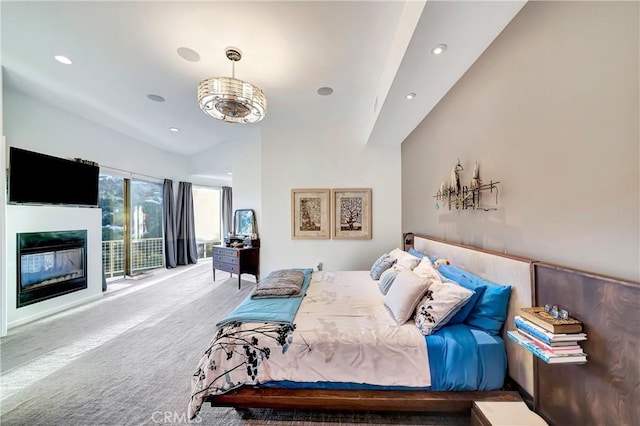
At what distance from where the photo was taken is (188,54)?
93.7 inches

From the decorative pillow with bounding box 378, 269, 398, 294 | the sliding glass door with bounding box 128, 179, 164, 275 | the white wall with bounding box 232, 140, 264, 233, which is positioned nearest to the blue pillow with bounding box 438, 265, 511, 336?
the decorative pillow with bounding box 378, 269, 398, 294

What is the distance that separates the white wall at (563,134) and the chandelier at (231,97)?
2003mm

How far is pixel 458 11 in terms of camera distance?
54.7 inches

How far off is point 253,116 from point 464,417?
3113 millimetres

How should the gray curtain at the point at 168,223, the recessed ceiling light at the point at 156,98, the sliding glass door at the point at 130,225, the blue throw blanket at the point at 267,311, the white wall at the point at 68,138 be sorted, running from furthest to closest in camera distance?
1. the gray curtain at the point at 168,223
2. the sliding glass door at the point at 130,225
3. the recessed ceiling light at the point at 156,98
4. the white wall at the point at 68,138
5. the blue throw blanket at the point at 267,311

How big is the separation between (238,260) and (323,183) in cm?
216

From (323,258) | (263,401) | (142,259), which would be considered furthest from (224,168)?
(263,401)

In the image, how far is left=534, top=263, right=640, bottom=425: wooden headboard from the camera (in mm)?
906

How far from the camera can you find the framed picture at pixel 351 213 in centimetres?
423

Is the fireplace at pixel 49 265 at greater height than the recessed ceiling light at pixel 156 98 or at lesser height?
lesser

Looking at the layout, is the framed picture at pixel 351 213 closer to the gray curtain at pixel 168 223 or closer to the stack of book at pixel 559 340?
the stack of book at pixel 559 340

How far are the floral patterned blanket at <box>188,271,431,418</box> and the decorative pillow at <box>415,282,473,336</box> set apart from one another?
83mm

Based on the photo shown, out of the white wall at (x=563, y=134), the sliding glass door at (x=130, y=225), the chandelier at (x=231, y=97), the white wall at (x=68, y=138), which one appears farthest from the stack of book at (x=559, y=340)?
the sliding glass door at (x=130, y=225)

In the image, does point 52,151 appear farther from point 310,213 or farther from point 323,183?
point 323,183
